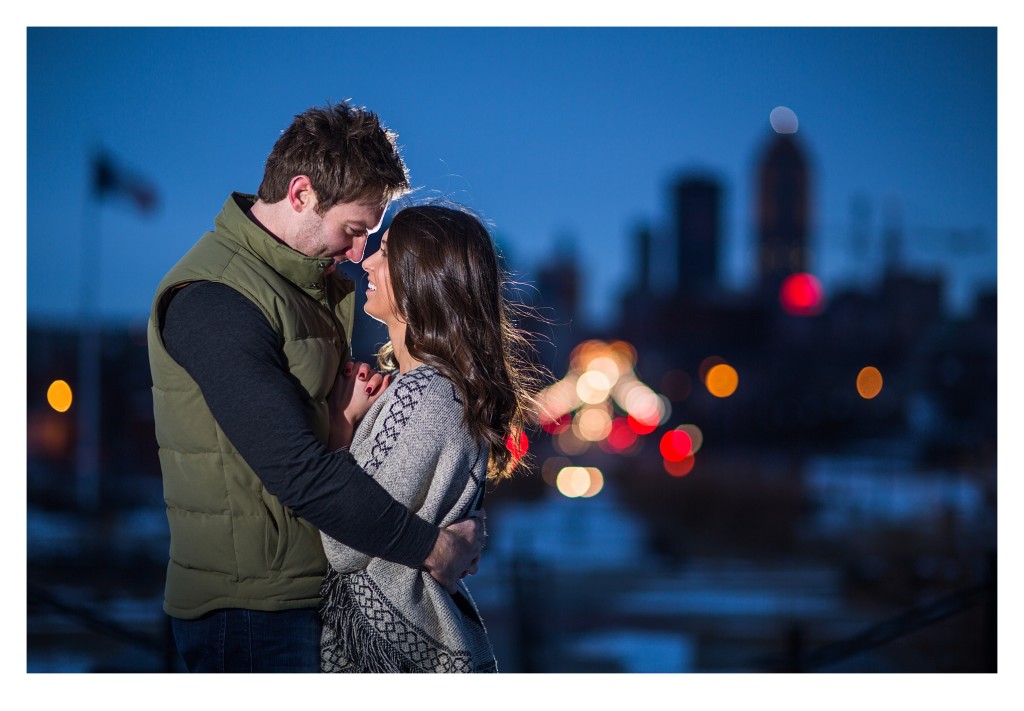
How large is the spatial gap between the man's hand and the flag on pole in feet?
53.3

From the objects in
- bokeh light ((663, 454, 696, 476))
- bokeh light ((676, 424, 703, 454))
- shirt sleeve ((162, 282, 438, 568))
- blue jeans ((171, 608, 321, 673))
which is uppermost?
shirt sleeve ((162, 282, 438, 568))

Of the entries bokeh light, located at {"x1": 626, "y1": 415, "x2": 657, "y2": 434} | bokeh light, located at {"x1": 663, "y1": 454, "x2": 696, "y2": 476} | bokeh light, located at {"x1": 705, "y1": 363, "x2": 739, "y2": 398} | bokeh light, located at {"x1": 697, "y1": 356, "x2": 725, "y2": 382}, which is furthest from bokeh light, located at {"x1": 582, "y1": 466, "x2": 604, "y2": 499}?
bokeh light, located at {"x1": 697, "y1": 356, "x2": 725, "y2": 382}

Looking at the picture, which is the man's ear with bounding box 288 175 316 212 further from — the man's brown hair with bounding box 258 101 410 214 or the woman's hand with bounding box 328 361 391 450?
the woman's hand with bounding box 328 361 391 450

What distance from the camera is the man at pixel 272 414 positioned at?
2090 millimetres

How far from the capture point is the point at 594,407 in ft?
255

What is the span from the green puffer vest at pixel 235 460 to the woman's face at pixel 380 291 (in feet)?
0.41

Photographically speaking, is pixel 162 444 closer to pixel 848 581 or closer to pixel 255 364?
pixel 255 364

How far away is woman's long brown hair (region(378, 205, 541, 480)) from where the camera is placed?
233cm

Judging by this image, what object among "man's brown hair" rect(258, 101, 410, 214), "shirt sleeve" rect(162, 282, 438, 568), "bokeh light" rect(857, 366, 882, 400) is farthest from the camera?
"bokeh light" rect(857, 366, 882, 400)

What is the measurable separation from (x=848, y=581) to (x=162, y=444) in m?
15.2

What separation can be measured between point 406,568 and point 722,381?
7284 centimetres

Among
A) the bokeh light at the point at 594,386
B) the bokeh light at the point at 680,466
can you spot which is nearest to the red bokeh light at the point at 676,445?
the bokeh light at the point at 680,466

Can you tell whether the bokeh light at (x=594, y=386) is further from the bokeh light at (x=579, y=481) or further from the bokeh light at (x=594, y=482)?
the bokeh light at (x=594, y=482)

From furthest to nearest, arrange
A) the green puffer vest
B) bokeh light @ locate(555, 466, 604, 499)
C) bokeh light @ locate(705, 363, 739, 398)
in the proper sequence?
bokeh light @ locate(705, 363, 739, 398)
bokeh light @ locate(555, 466, 604, 499)
the green puffer vest
